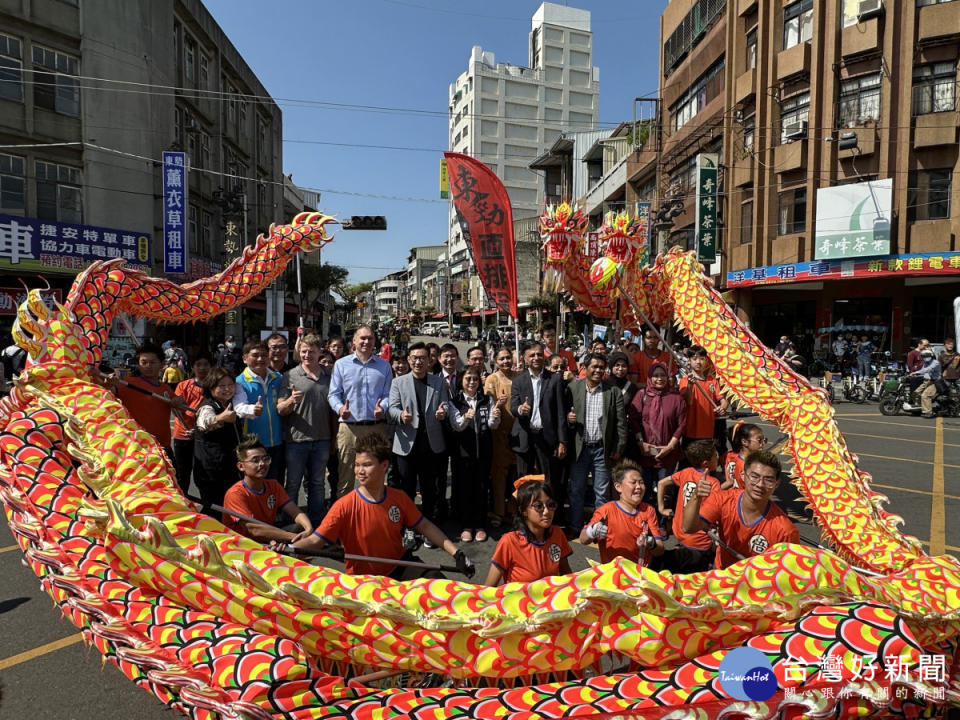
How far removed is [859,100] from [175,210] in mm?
19640

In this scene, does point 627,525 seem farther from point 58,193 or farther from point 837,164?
point 837,164

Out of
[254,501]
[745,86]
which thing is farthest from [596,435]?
[745,86]

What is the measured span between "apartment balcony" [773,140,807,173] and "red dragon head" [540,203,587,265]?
49.3 feet

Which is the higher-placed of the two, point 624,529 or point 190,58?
point 190,58

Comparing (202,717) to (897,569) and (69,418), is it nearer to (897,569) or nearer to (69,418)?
(69,418)

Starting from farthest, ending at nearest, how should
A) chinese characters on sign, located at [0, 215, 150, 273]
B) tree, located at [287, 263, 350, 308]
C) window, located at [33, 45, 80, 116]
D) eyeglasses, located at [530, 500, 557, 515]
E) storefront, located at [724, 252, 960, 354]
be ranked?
tree, located at [287, 263, 350, 308]
storefront, located at [724, 252, 960, 354]
window, located at [33, 45, 80, 116]
chinese characters on sign, located at [0, 215, 150, 273]
eyeglasses, located at [530, 500, 557, 515]

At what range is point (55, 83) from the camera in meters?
15.1

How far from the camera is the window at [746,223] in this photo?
19.5 m

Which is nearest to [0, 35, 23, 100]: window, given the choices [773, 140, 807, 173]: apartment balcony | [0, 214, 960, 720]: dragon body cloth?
[0, 214, 960, 720]: dragon body cloth

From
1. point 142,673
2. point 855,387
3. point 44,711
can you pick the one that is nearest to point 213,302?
point 44,711

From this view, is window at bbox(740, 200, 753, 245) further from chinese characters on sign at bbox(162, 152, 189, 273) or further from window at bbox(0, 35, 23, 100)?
window at bbox(0, 35, 23, 100)

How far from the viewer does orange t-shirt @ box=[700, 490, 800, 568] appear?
117 inches

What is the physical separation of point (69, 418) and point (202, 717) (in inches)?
71.2

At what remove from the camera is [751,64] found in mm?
19656
